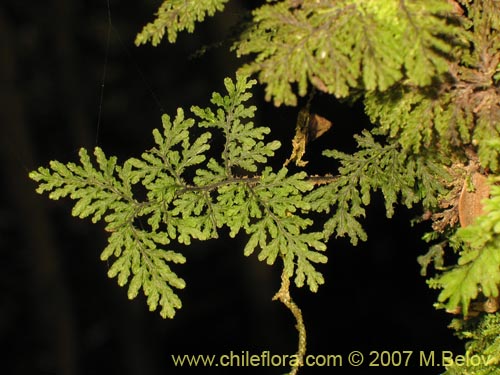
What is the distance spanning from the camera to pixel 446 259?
279cm

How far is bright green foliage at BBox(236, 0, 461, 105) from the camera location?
76 cm

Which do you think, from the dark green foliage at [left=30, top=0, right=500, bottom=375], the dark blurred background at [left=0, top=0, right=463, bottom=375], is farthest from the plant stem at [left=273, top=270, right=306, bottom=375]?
the dark blurred background at [left=0, top=0, right=463, bottom=375]

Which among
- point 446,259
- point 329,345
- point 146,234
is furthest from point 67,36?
point 146,234

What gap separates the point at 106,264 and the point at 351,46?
16.0ft

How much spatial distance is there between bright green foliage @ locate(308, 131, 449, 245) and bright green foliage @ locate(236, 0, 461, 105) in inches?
14.0

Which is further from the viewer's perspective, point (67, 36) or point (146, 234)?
point (67, 36)

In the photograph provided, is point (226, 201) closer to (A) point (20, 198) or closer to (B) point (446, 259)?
(B) point (446, 259)

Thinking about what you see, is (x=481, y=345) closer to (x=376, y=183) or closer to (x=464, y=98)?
(x=376, y=183)

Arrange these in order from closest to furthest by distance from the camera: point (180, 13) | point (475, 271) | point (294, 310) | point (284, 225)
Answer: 1. point (475, 271)
2. point (180, 13)
3. point (284, 225)
4. point (294, 310)

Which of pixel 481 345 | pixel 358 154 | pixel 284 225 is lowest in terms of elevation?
pixel 481 345

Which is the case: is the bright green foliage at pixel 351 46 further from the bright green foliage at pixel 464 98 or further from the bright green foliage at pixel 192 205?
the bright green foliage at pixel 192 205

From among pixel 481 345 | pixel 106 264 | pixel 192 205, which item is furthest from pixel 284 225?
pixel 106 264

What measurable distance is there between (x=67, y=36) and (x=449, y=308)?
7.84 m

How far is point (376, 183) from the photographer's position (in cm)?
118
